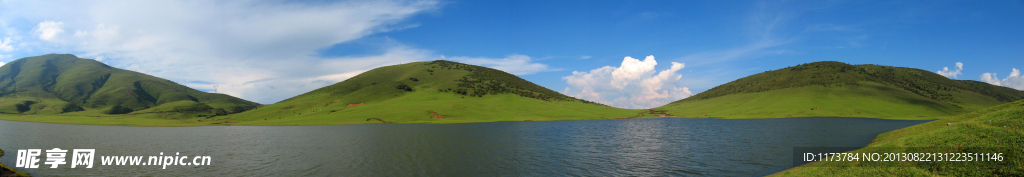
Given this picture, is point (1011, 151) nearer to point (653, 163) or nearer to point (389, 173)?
point (653, 163)

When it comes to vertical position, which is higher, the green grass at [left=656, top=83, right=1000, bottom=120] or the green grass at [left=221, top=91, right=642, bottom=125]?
the green grass at [left=656, top=83, right=1000, bottom=120]

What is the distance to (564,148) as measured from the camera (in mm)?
49312

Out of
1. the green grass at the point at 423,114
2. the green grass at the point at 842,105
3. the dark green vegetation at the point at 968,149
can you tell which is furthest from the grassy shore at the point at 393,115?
the dark green vegetation at the point at 968,149

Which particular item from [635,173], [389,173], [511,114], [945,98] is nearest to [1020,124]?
[635,173]

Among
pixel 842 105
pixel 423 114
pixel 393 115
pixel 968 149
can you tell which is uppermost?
pixel 842 105

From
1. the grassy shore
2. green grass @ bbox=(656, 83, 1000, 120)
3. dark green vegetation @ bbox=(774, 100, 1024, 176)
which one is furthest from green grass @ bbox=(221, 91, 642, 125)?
dark green vegetation @ bbox=(774, 100, 1024, 176)

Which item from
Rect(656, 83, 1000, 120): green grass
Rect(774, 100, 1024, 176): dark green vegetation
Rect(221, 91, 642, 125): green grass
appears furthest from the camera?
Rect(656, 83, 1000, 120): green grass

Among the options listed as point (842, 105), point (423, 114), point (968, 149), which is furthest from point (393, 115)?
point (842, 105)

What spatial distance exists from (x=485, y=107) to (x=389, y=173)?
140m

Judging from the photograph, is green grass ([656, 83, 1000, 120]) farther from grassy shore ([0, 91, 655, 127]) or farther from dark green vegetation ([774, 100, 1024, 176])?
dark green vegetation ([774, 100, 1024, 176])

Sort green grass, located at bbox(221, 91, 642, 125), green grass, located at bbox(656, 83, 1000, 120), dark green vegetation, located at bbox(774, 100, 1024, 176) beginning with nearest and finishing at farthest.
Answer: dark green vegetation, located at bbox(774, 100, 1024, 176), green grass, located at bbox(221, 91, 642, 125), green grass, located at bbox(656, 83, 1000, 120)

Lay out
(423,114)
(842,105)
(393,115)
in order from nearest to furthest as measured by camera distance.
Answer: (393,115) → (423,114) → (842,105)

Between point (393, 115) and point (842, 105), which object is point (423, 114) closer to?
point (393, 115)

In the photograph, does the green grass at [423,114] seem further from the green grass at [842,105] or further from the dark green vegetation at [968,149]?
the dark green vegetation at [968,149]
